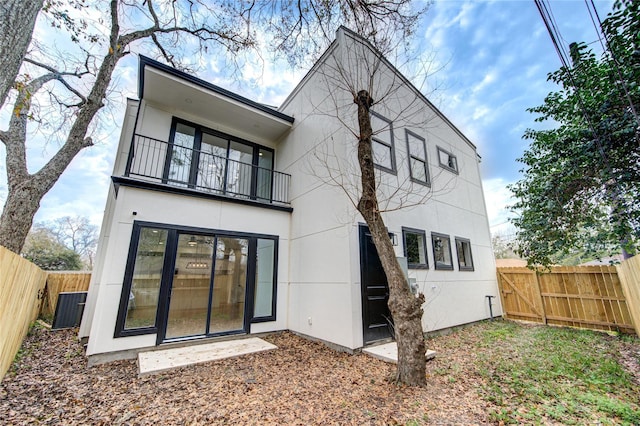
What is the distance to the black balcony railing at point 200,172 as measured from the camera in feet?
18.0

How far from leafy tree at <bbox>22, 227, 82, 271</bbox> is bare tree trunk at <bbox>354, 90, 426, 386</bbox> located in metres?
17.3

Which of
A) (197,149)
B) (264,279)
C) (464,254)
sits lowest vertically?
(264,279)

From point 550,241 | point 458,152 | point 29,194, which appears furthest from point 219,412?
point 458,152

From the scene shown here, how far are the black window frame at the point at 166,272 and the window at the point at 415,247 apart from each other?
3.09 metres

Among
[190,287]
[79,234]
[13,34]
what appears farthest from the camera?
[79,234]

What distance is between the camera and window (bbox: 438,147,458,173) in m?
7.75

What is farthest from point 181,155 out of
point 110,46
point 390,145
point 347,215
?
point 390,145

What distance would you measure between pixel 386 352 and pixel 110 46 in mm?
9815

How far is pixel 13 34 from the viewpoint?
1.96m

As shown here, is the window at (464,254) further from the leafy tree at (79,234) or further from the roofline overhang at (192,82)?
the leafy tree at (79,234)

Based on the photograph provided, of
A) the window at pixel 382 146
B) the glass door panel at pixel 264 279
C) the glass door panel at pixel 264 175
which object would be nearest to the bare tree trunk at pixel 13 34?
the glass door panel at pixel 264 279

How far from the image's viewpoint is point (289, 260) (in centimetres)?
627

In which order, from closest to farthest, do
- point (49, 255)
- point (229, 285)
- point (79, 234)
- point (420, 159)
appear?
1. point (229, 285)
2. point (420, 159)
3. point (49, 255)
4. point (79, 234)

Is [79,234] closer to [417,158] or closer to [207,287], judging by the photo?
[207,287]
